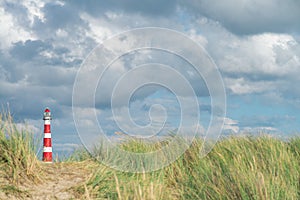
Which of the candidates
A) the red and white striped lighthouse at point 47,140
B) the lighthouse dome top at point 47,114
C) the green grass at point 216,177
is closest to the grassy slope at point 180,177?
the green grass at point 216,177

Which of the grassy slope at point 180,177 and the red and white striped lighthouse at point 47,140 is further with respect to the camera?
the red and white striped lighthouse at point 47,140

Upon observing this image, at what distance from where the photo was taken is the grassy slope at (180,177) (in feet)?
26.3

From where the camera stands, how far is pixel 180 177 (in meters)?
10.1

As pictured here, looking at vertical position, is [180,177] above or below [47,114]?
below

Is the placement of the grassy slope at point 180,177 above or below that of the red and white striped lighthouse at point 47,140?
below

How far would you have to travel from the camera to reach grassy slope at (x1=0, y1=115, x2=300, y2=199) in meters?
8.01

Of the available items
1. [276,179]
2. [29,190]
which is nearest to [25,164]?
[29,190]

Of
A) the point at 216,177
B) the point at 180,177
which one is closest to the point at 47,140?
the point at 180,177

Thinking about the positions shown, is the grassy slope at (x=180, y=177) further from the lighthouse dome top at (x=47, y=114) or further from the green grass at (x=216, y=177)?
the lighthouse dome top at (x=47, y=114)

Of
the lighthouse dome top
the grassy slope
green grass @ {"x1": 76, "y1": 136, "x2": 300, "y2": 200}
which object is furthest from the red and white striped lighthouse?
green grass @ {"x1": 76, "y1": 136, "x2": 300, "y2": 200}

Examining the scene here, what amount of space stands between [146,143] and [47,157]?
2.63 meters

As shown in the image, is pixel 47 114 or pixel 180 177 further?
pixel 47 114

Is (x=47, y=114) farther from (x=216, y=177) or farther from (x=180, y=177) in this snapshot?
(x=216, y=177)

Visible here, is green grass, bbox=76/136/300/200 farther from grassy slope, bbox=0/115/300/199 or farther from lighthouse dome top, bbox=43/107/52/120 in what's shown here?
lighthouse dome top, bbox=43/107/52/120
